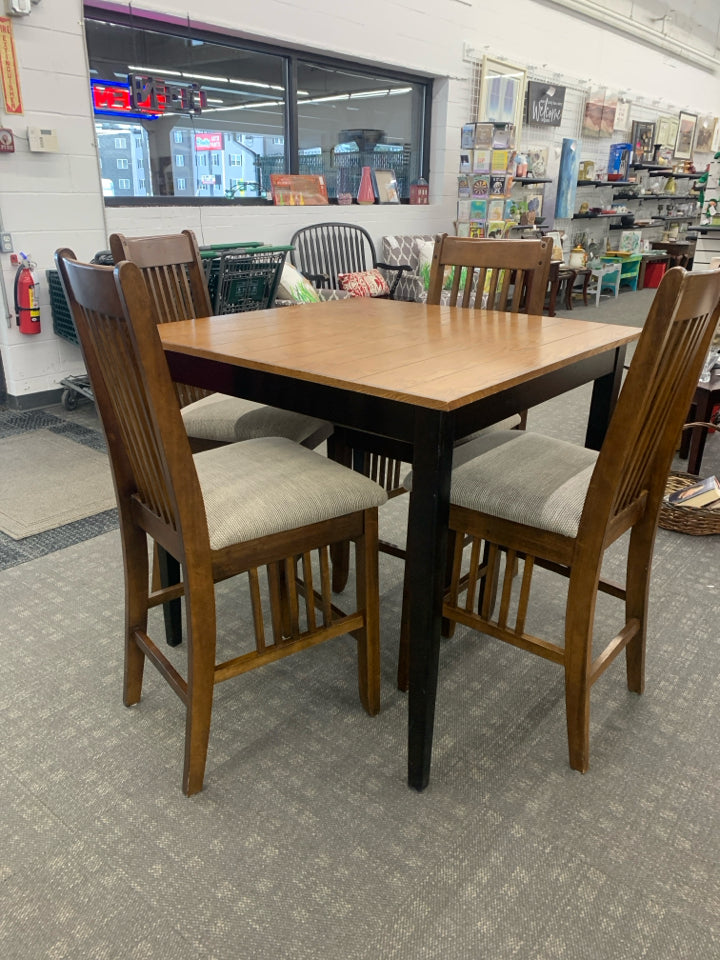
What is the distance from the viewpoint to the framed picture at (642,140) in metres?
8.80

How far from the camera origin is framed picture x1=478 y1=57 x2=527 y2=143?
20.8 feet

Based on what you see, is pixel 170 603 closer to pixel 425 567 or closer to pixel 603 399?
pixel 425 567

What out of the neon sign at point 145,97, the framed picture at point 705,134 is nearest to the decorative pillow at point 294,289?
the neon sign at point 145,97

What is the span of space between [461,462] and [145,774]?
3.22 feet

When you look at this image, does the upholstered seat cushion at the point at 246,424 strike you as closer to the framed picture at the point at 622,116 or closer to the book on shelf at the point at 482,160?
the book on shelf at the point at 482,160

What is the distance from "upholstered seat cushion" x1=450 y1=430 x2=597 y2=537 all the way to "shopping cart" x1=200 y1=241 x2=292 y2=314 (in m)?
2.24

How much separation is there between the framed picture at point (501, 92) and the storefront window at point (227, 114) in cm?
66

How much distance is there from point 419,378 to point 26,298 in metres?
3.08

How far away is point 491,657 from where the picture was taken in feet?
6.08

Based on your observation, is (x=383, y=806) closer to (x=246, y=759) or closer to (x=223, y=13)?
(x=246, y=759)

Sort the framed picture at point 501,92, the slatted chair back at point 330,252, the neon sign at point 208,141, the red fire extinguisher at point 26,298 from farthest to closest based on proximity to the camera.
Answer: the framed picture at point 501,92 < the slatted chair back at point 330,252 < the neon sign at point 208,141 < the red fire extinguisher at point 26,298

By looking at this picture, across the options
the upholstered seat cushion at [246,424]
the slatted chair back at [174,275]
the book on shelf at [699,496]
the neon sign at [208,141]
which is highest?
the neon sign at [208,141]

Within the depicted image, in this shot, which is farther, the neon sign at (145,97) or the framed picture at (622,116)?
the framed picture at (622,116)

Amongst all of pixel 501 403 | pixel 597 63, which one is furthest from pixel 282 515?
pixel 597 63
